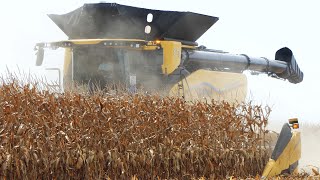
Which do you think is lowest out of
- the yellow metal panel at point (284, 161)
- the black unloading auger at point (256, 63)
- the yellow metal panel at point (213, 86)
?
the yellow metal panel at point (284, 161)

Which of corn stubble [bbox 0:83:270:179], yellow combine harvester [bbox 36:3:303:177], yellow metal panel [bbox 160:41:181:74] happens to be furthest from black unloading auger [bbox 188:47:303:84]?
corn stubble [bbox 0:83:270:179]

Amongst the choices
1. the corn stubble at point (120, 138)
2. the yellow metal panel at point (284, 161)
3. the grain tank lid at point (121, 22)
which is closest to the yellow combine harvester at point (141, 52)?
the grain tank lid at point (121, 22)

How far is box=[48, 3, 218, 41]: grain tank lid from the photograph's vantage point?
10750 millimetres

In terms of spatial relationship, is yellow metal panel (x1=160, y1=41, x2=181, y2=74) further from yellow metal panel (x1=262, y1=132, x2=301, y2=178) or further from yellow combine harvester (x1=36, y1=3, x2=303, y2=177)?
yellow metal panel (x1=262, y1=132, x2=301, y2=178)

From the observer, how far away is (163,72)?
10.3 m

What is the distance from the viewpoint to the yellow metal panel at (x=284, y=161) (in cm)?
781

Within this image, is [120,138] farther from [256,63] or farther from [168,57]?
[256,63]

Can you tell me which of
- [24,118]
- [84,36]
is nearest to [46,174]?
[24,118]

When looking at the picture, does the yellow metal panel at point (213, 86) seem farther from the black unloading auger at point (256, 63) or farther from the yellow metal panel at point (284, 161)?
the yellow metal panel at point (284, 161)

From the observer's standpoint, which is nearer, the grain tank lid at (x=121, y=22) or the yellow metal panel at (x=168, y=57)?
the yellow metal panel at (x=168, y=57)

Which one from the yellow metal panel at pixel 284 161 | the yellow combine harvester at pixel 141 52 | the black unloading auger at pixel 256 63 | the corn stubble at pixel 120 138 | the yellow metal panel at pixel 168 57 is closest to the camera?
the corn stubble at pixel 120 138

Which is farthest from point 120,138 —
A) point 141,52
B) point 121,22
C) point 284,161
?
point 121,22

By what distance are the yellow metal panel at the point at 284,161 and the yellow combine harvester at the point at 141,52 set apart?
1.57 m

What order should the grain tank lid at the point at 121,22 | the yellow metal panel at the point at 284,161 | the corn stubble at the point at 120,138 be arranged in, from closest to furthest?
the corn stubble at the point at 120,138
the yellow metal panel at the point at 284,161
the grain tank lid at the point at 121,22
